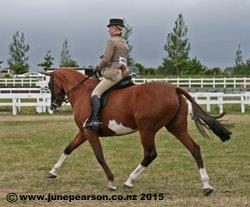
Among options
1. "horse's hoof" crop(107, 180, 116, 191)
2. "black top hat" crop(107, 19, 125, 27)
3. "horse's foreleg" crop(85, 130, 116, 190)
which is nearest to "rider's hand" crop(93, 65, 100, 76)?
"black top hat" crop(107, 19, 125, 27)

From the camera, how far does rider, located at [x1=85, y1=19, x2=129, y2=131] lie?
8.88 meters

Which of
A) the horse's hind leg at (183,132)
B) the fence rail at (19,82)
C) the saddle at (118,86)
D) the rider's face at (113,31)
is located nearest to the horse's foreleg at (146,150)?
the horse's hind leg at (183,132)

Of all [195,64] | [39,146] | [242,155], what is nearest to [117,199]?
→ [242,155]

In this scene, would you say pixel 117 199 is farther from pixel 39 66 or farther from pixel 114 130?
pixel 39 66

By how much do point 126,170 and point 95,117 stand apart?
2045 millimetres

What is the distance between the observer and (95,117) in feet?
29.0

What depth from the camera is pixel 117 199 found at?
793 centimetres

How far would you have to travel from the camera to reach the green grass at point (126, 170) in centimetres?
808

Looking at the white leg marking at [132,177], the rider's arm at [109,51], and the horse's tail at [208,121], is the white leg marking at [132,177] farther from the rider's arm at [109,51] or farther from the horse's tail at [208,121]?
the rider's arm at [109,51]

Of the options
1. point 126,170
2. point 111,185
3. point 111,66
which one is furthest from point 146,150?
point 126,170

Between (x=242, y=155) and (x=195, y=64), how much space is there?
2218 inches

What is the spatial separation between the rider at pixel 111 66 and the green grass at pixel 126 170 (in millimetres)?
1307

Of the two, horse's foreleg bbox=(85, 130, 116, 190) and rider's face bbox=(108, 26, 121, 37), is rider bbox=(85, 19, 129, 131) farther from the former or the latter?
horse's foreleg bbox=(85, 130, 116, 190)

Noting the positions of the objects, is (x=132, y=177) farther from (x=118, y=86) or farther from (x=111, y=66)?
(x=111, y=66)
